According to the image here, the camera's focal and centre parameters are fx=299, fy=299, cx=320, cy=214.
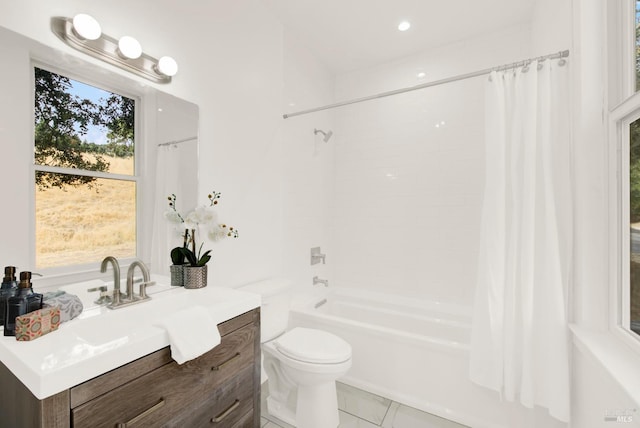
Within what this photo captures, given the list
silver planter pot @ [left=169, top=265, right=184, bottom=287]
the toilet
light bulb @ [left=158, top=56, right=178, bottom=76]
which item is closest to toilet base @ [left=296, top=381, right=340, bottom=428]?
the toilet

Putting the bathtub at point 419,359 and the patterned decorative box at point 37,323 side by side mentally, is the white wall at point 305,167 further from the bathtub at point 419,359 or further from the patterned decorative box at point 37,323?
the patterned decorative box at point 37,323

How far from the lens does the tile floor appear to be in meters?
1.83

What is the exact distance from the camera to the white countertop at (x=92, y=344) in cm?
77

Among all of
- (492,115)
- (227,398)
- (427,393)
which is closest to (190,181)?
(227,398)

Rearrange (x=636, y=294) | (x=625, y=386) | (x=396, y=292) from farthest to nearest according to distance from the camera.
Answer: (x=396, y=292) → (x=636, y=294) → (x=625, y=386)

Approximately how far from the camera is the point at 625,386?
3.16 feet

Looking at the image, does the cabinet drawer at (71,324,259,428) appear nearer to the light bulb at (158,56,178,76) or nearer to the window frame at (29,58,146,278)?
the window frame at (29,58,146,278)

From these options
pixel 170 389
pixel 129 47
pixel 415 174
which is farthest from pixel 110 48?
pixel 415 174

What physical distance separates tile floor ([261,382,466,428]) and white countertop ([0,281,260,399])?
3.55 feet

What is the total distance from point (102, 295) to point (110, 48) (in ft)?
3.64

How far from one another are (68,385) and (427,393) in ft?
6.32

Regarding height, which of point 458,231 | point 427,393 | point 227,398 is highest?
point 458,231

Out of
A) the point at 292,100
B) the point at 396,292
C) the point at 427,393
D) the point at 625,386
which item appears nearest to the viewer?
the point at 625,386

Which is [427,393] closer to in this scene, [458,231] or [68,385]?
[458,231]
